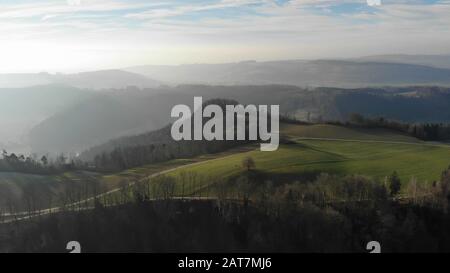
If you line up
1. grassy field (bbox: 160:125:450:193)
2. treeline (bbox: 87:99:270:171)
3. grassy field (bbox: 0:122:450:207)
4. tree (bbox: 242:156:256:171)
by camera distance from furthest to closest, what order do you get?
treeline (bbox: 87:99:270:171)
tree (bbox: 242:156:256:171)
grassy field (bbox: 160:125:450:193)
grassy field (bbox: 0:122:450:207)

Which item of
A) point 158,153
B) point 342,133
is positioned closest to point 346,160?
point 342,133

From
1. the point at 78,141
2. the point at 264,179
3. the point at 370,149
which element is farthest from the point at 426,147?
the point at 78,141

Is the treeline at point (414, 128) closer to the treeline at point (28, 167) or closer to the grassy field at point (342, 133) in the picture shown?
the grassy field at point (342, 133)

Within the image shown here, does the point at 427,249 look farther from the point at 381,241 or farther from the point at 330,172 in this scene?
the point at 330,172

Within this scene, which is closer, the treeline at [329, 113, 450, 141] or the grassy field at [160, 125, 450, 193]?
the grassy field at [160, 125, 450, 193]

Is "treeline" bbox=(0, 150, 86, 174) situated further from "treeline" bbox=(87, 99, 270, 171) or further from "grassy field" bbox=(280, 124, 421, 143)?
"grassy field" bbox=(280, 124, 421, 143)

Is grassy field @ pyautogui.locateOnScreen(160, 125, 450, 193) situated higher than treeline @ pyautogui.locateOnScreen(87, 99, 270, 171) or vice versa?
grassy field @ pyautogui.locateOnScreen(160, 125, 450, 193)

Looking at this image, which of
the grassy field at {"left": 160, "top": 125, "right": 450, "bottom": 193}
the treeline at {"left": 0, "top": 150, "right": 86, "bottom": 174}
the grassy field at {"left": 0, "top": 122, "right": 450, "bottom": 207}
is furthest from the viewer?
the treeline at {"left": 0, "top": 150, "right": 86, "bottom": 174}

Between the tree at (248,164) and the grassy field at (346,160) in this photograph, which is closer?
the grassy field at (346,160)

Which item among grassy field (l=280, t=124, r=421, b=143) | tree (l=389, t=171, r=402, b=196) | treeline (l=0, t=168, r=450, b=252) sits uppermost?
grassy field (l=280, t=124, r=421, b=143)

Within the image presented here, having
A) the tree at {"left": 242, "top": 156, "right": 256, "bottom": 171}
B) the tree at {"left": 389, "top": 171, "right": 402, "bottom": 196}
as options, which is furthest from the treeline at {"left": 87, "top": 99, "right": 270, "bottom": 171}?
the tree at {"left": 389, "top": 171, "right": 402, "bottom": 196}

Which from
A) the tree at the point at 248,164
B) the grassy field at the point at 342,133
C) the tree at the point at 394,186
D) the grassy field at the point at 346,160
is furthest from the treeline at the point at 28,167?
the tree at the point at 394,186
